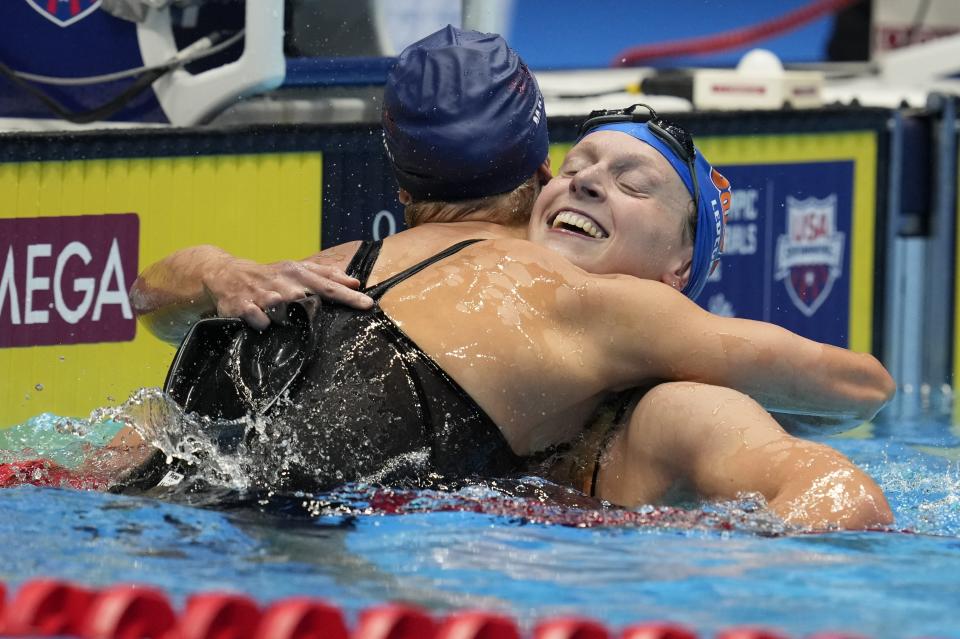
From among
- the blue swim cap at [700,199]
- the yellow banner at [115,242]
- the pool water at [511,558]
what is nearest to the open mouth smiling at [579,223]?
the blue swim cap at [700,199]

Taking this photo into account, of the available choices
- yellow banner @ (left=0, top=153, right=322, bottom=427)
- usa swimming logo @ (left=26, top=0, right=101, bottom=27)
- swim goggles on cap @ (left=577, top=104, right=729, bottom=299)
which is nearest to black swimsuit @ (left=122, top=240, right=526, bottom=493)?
swim goggles on cap @ (left=577, top=104, right=729, bottom=299)

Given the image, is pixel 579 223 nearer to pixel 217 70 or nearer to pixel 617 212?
pixel 617 212

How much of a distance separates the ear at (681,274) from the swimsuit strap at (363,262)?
2.15ft

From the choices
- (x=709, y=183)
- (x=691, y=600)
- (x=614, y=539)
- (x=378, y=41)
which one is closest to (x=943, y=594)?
(x=691, y=600)

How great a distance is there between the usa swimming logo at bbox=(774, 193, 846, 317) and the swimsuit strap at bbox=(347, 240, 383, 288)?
2.73 meters

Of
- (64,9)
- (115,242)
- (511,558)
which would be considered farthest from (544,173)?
(64,9)

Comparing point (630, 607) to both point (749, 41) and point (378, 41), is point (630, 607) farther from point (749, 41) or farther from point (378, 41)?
point (749, 41)

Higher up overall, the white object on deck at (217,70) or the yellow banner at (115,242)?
the white object on deck at (217,70)

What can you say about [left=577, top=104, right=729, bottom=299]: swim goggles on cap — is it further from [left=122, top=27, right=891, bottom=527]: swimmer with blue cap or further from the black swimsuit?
the black swimsuit

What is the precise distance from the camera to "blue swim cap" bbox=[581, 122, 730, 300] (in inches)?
124

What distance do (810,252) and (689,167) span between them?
2285mm

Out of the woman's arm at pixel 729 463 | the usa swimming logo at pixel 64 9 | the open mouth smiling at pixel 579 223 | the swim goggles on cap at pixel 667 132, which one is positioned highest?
the usa swimming logo at pixel 64 9

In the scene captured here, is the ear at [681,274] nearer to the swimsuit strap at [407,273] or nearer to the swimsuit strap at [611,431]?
the swimsuit strap at [611,431]

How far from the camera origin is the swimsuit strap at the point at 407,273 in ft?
9.09
